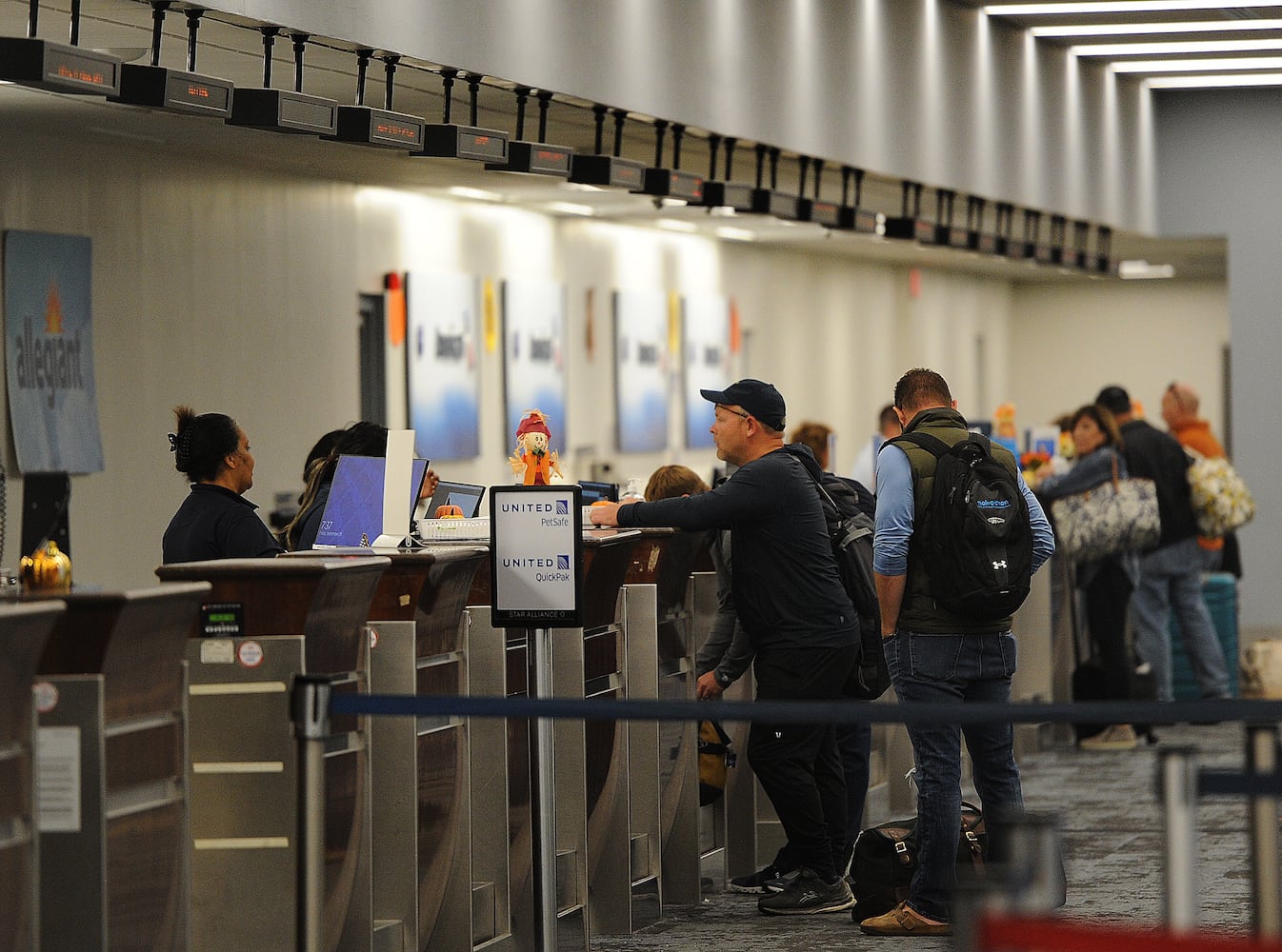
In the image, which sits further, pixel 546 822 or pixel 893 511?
pixel 893 511

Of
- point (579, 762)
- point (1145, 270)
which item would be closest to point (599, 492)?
point (579, 762)

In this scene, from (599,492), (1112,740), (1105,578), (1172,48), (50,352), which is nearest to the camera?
(599,492)

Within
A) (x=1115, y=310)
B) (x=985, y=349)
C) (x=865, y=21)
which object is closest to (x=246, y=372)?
(x=865, y=21)

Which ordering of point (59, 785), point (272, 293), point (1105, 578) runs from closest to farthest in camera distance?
point (59, 785)
point (272, 293)
point (1105, 578)

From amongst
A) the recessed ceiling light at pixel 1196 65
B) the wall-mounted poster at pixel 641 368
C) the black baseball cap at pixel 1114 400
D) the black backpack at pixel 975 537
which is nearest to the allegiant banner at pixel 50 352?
the black backpack at pixel 975 537

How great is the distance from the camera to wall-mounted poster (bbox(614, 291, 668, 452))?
543 inches

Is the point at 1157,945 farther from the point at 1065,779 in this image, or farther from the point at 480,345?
the point at 480,345

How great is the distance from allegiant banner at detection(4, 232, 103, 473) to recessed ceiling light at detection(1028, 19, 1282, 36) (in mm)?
6497

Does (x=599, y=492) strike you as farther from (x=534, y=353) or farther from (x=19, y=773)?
(x=534, y=353)

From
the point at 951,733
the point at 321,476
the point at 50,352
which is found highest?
the point at 50,352

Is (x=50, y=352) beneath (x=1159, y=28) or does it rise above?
beneath

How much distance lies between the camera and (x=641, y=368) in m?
14.1

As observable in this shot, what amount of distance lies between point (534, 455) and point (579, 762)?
0.85 meters

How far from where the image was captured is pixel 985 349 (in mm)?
21641
